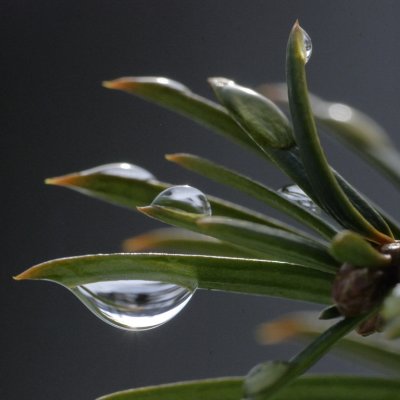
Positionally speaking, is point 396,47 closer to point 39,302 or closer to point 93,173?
point 39,302

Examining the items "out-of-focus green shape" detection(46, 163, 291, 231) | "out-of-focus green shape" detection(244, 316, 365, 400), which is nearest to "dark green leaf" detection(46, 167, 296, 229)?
"out-of-focus green shape" detection(46, 163, 291, 231)

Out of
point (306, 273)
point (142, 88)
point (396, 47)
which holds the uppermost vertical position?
point (396, 47)

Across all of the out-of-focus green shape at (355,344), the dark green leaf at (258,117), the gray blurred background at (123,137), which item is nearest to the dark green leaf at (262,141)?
the dark green leaf at (258,117)

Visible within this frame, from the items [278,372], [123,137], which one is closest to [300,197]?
[278,372]

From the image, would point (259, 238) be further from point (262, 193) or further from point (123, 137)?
point (123, 137)

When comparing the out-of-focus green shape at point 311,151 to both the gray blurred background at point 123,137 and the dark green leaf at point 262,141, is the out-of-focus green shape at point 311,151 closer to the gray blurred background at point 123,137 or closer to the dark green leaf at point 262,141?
the dark green leaf at point 262,141

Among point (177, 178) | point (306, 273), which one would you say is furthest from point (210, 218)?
point (177, 178)

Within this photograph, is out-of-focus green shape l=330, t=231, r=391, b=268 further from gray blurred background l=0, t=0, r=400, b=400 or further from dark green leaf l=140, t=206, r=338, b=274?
gray blurred background l=0, t=0, r=400, b=400
